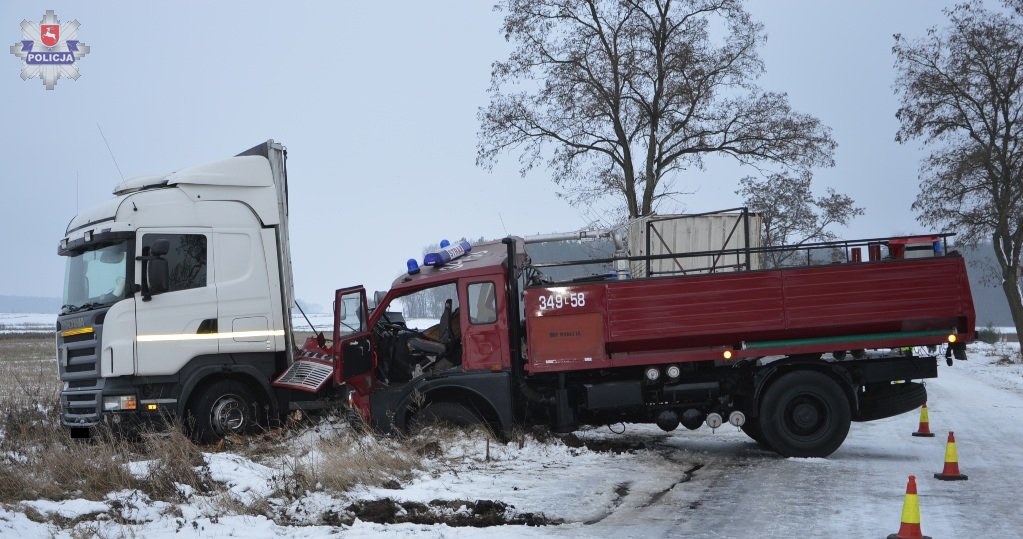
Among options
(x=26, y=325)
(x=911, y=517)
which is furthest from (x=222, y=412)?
(x=26, y=325)

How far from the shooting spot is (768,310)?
38.6 feet

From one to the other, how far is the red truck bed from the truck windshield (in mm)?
5295

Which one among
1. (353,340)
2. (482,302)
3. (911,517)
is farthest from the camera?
(353,340)

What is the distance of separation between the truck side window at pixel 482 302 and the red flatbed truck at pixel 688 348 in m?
0.02

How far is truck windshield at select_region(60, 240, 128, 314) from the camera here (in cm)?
1257

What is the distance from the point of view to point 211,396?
12852 mm

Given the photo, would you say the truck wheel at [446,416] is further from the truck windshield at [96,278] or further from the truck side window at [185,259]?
the truck windshield at [96,278]

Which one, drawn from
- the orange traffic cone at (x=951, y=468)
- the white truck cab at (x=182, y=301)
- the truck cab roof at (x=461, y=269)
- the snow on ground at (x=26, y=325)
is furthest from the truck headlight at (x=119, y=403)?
the snow on ground at (x=26, y=325)

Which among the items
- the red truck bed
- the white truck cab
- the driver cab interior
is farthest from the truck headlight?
the red truck bed

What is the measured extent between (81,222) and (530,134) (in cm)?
1393

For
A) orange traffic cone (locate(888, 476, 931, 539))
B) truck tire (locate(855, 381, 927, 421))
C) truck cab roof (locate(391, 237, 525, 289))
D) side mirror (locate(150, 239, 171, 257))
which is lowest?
orange traffic cone (locate(888, 476, 931, 539))

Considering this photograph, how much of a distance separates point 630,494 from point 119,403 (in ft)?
21.8

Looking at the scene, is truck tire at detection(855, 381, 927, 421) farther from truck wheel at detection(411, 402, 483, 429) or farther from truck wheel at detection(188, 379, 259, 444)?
truck wheel at detection(188, 379, 259, 444)

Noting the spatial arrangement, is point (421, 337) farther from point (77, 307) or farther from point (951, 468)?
point (951, 468)
